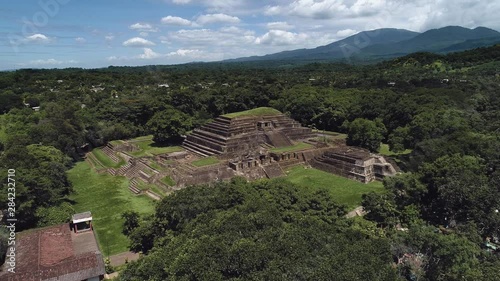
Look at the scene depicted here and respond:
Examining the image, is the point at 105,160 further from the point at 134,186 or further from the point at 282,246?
the point at 282,246

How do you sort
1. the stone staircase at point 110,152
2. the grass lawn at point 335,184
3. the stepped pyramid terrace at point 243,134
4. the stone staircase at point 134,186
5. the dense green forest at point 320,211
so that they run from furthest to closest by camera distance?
the stone staircase at point 110,152
the stepped pyramid terrace at point 243,134
the stone staircase at point 134,186
the grass lawn at point 335,184
the dense green forest at point 320,211

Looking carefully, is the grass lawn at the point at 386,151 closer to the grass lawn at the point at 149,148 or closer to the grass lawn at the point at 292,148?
the grass lawn at the point at 292,148

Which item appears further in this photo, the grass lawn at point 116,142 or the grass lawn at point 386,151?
the grass lawn at point 116,142

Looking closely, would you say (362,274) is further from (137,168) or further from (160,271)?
(137,168)

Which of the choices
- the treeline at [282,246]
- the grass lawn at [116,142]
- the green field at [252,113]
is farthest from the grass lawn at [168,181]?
the grass lawn at [116,142]

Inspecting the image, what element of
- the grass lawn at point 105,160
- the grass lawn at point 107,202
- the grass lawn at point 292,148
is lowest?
the grass lawn at point 107,202

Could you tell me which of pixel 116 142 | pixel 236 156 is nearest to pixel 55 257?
pixel 236 156
